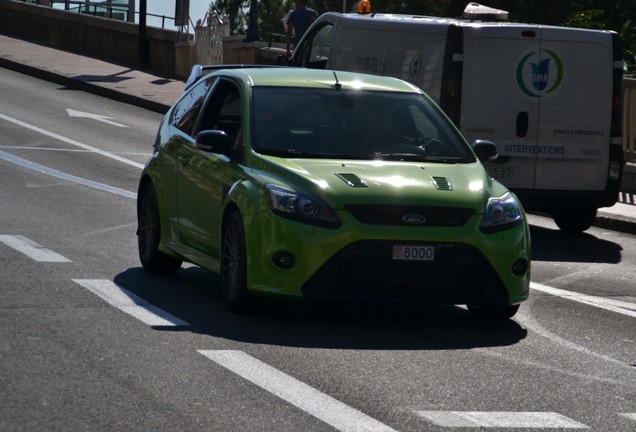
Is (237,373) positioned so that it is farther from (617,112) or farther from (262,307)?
(617,112)

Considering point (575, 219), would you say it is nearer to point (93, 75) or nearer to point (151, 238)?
point (151, 238)

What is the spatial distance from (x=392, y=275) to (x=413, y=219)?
1.14ft

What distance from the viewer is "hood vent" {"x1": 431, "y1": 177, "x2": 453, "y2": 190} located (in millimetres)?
9359

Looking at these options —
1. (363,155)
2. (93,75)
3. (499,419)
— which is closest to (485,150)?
(363,155)

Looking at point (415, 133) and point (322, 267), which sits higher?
point (415, 133)

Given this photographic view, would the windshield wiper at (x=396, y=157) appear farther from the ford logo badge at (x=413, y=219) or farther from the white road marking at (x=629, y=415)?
the white road marking at (x=629, y=415)

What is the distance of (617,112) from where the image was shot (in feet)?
50.4

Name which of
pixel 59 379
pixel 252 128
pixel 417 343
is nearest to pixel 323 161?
pixel 252 128

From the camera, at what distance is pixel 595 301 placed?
11.0 meters

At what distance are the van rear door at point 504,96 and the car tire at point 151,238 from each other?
4.47 m

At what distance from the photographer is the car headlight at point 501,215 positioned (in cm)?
928

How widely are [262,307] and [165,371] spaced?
190cm

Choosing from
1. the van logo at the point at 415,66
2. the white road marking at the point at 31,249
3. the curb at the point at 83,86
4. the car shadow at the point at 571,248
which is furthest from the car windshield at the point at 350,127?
the curb at the point at 83,86

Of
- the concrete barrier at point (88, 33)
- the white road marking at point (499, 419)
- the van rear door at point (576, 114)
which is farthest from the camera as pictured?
the concrete barrier at point (88, 33)
